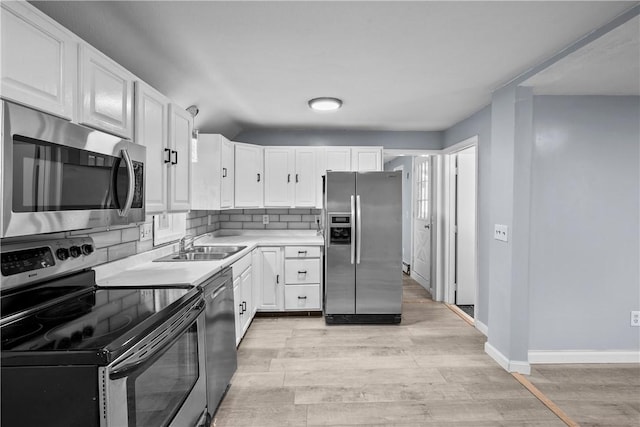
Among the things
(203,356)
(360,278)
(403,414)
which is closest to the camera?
(203,356)

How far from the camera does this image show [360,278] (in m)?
3.86

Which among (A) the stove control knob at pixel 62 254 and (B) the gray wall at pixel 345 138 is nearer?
(A) the stove control knob at pixel 62 254

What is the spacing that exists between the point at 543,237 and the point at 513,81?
1.27 metres

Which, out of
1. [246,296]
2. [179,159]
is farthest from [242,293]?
[179,159]

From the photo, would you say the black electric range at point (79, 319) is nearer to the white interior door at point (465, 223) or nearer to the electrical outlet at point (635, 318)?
the electrical outlet at point (635, 318)

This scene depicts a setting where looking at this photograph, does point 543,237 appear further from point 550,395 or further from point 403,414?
point 403,414

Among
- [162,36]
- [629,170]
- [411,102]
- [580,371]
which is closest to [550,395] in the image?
[580,371]

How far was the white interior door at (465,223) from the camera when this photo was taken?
14.9 feet

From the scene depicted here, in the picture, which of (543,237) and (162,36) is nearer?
(162,36)

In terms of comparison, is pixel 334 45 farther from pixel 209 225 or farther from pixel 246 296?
pixel 209 225

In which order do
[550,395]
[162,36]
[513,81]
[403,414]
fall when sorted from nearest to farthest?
[162,36], [403,414], [550,395], [513,81]

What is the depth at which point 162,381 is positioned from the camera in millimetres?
1452

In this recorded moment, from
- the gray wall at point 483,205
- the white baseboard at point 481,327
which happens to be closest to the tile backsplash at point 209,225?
the gray wall at point 483,205

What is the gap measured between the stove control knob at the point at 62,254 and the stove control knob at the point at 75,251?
0.03 meters
